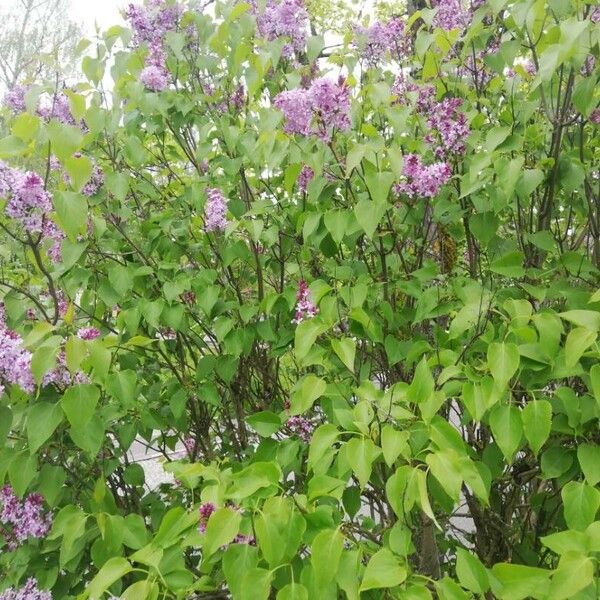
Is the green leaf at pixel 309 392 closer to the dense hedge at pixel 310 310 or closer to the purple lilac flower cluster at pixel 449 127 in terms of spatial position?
the dense hedge at pixel 310 310

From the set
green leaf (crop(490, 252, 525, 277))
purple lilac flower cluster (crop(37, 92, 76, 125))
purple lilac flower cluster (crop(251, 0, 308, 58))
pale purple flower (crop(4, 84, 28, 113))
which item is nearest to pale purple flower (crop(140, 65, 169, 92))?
purple lilac flower cluster (crop(37, 92, 76, 125))

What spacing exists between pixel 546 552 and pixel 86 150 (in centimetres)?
210

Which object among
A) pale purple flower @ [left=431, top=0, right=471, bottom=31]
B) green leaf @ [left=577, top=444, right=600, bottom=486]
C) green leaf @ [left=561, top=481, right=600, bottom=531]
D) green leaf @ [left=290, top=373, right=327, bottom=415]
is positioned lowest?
green leaf @ [left=561, top=481, right=600, bottom=531]

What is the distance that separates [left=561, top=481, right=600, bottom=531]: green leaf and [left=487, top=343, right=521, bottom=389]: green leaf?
280 mm

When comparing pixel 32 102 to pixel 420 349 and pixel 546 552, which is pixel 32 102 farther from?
pixel 546 552

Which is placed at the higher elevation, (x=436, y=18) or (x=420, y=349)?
(x=436, y=18)

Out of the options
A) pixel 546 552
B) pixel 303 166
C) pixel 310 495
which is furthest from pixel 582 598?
pixel 303 166

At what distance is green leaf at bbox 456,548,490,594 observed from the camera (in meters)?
1.16

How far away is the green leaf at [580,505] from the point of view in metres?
1.30

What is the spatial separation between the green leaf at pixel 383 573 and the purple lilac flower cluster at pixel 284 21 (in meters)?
1.74

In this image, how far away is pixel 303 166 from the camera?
1.94 m

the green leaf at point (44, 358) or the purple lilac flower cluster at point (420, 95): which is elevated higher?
the purple lilac flower cluster at point (420, 95)

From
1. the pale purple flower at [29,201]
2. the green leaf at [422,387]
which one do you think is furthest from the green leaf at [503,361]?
the pale purple flower at [29,201]

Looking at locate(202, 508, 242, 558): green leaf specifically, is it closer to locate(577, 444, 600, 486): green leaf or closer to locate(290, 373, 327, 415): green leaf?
locate(290, 373, 327, 415): green leaf
